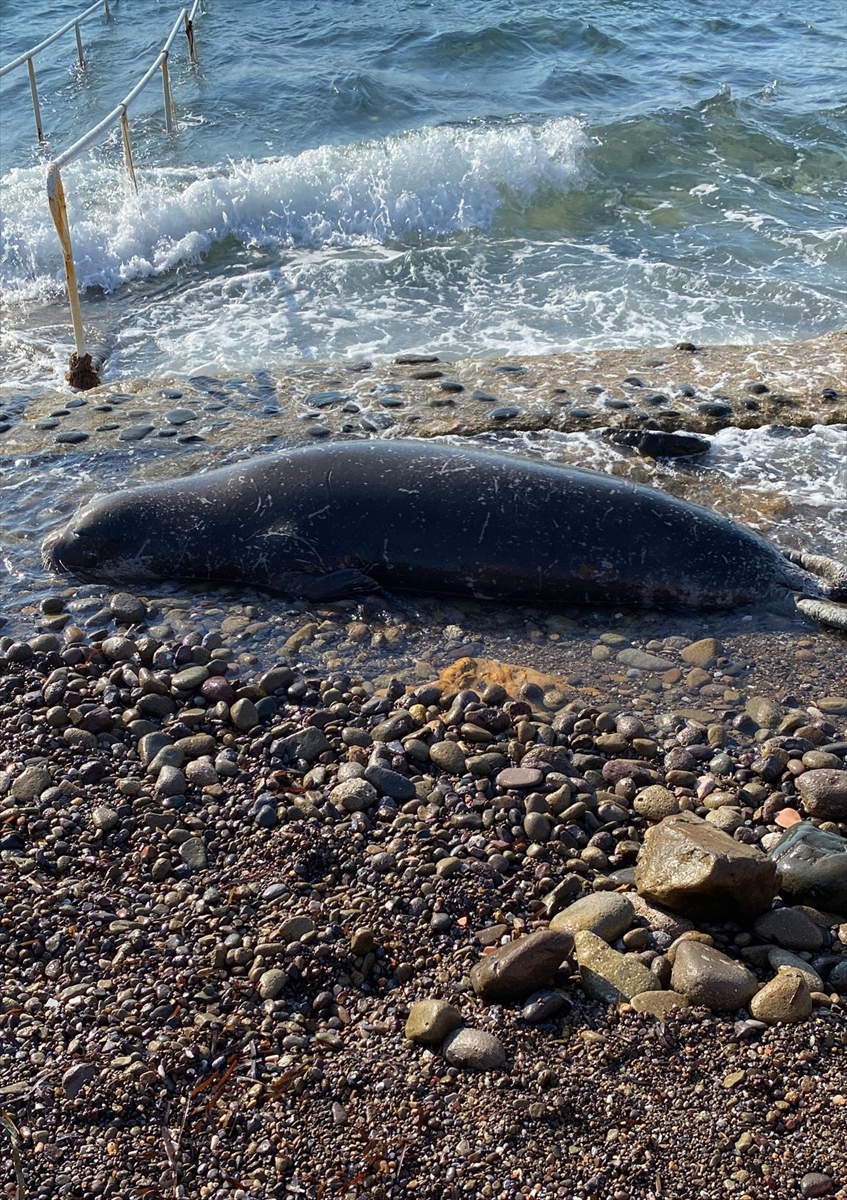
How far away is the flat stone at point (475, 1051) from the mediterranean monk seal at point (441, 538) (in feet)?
9.54

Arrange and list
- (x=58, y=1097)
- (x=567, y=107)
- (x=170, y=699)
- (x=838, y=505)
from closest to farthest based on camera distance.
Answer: (x=58, y=1097)
(x=170, y=699)
(x=838, y=505)
(x=567, y=107)

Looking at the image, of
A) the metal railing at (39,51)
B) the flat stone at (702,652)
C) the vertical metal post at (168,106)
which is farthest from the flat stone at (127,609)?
the vertical metal post at (168,106)

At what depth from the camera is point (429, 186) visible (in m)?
14.6

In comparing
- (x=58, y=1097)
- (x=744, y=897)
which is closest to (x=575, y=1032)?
(x=744, y=897)

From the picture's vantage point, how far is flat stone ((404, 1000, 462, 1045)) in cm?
317

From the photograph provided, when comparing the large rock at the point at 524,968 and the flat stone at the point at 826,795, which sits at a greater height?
the large rock at the point at 524,968

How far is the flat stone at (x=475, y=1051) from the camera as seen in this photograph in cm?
308

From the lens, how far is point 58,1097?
3.11 m

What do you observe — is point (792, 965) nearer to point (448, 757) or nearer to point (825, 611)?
point (448, 757)

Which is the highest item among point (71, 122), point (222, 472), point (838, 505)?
point (71, 122)

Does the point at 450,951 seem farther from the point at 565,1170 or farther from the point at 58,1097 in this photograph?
the point at 58,1097

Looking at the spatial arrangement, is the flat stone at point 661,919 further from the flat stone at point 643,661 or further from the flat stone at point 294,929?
the flat stone at point 643,661

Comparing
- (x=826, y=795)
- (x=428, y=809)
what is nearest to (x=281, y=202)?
(x=428, y=809)

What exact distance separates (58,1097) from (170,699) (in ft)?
7.03
